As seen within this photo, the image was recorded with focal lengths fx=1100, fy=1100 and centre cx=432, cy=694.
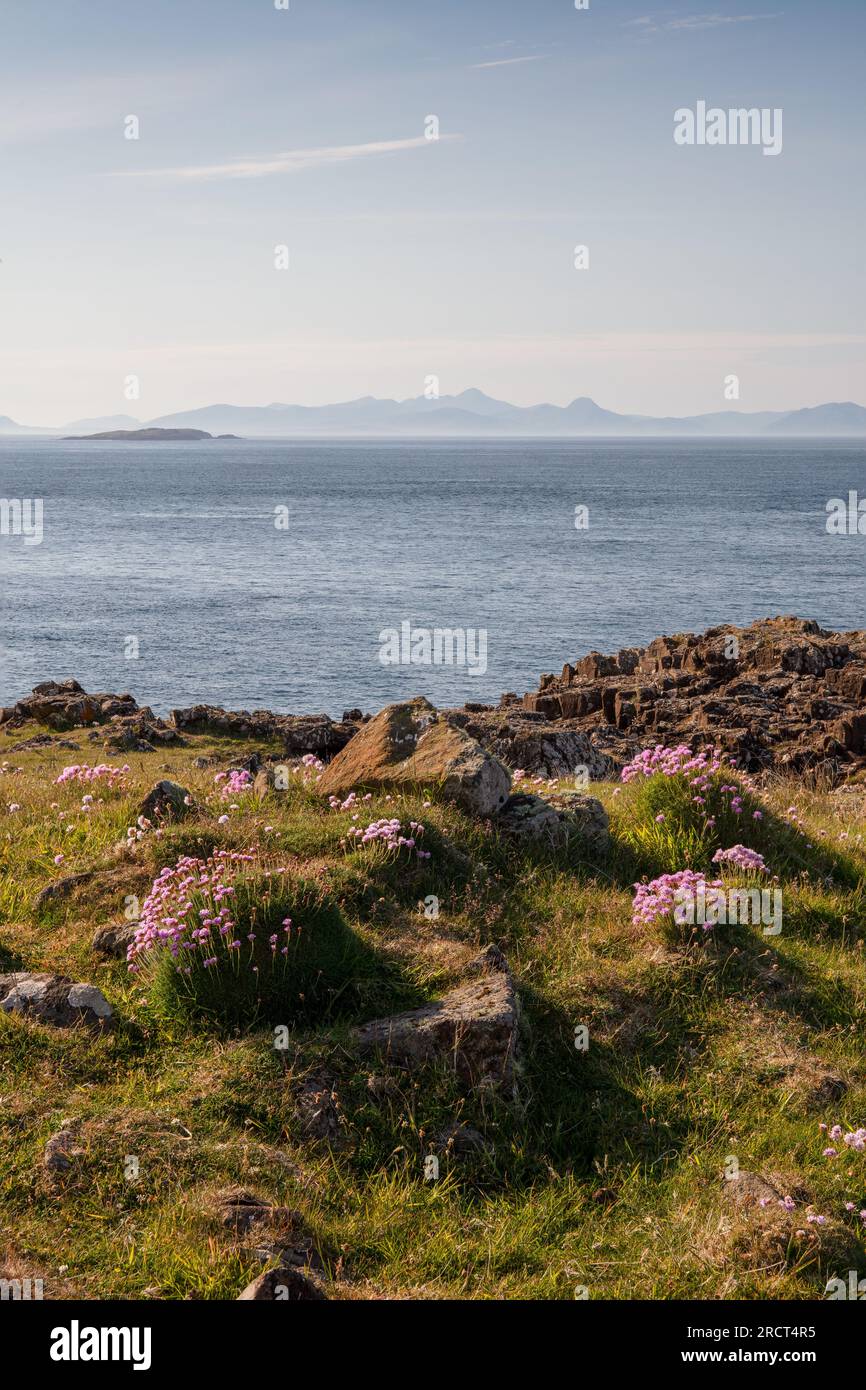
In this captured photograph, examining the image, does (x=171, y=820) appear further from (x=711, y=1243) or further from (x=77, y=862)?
(x=711, y=1243)

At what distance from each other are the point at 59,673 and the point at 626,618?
27279mm

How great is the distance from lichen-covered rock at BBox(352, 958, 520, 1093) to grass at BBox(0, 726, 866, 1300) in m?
0.16

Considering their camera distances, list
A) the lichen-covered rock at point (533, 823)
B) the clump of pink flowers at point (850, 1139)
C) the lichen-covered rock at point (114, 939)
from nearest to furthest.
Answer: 1. the clump of pink flowers at point (850, 1139)
2. the lichen-covered rock at point (114, 939)
3. the lichen-covered rock at point (533, 823)

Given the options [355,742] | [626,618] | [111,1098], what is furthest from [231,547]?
[111,1098]

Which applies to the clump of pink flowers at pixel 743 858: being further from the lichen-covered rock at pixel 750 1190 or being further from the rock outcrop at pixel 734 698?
the rock outcrop at pixel 734 698

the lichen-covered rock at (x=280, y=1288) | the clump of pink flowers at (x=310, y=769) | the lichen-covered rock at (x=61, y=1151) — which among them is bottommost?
the lichen-covered rock at (x=61, y=1151)

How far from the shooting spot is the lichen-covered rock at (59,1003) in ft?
25.7

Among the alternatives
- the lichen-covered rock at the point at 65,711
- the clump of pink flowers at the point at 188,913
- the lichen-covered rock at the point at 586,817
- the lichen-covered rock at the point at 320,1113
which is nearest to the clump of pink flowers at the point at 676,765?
the lichen-covered rock at the point at 586,817

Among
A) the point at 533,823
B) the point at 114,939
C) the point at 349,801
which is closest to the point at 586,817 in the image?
the point at 533,823

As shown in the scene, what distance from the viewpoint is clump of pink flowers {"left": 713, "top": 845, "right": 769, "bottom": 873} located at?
394 inches

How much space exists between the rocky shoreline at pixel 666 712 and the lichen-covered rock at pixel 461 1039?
1249 centimetres

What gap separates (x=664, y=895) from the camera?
9312 millimetres

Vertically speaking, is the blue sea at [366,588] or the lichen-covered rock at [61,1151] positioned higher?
the blue sea at [366,588]

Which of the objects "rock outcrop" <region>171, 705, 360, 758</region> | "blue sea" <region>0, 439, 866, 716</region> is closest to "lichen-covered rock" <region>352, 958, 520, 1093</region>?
"rock outcrop" <region>171, 705, 360, 758</region>
